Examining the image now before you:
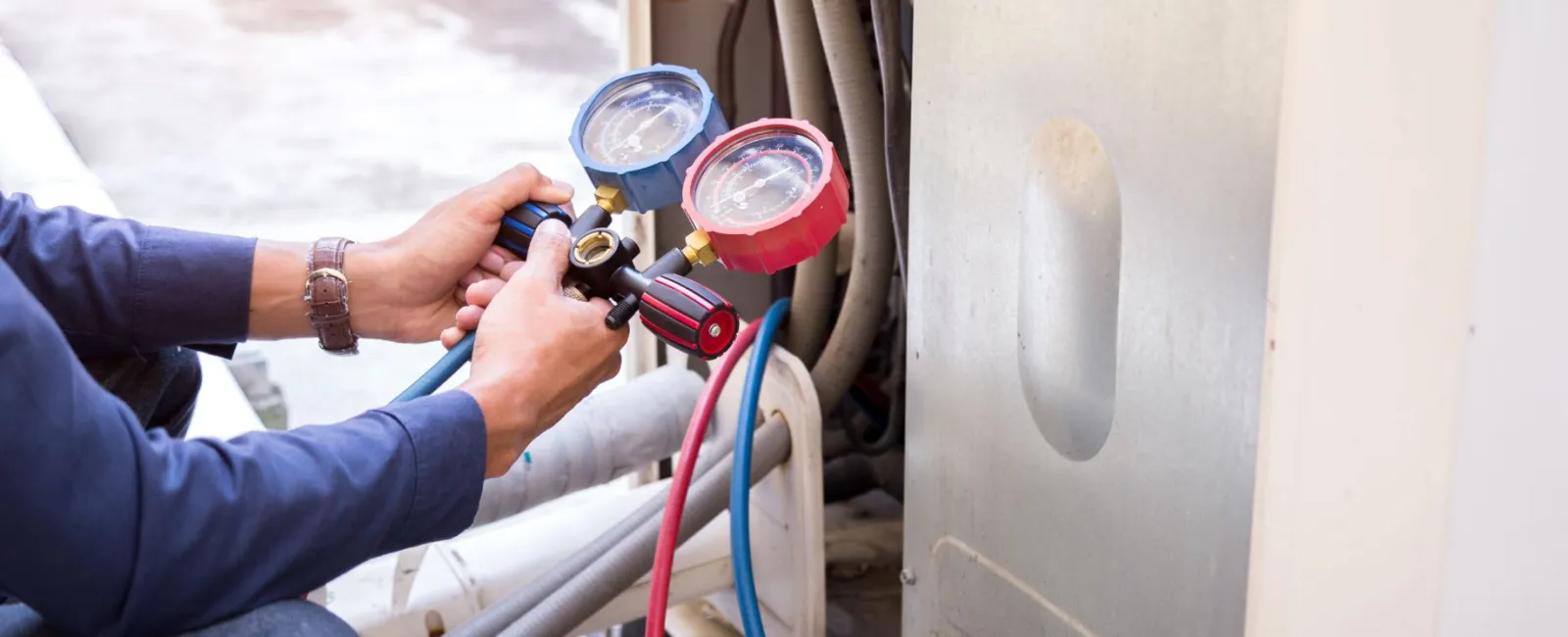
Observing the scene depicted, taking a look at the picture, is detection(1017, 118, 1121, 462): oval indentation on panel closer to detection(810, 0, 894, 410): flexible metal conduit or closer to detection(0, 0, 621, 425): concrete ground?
detection(810, 0, 894, 410): flexible metal conduit

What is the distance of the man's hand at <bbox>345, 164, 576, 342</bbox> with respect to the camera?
104 cm

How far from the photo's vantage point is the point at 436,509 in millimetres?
765

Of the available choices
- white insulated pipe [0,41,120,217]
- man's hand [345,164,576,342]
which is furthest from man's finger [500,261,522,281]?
white insulated pipe [0,41,120,217]

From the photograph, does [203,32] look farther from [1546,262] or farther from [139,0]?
[1546,262]

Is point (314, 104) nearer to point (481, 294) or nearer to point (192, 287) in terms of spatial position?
point (192, 287)

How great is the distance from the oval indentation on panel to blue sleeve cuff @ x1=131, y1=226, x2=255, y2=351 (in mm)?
653

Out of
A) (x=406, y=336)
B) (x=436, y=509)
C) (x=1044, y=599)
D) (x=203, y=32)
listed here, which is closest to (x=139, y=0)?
(x=203, y=32)

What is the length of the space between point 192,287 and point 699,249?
498 mm

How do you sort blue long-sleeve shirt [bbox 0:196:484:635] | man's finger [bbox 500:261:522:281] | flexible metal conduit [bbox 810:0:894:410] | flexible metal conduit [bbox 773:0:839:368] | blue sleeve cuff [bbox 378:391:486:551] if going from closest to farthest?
blue long-sleeve shirt [bbox 0:196:484:635]
blue sleeve cuff [bbox 378:391:486:551]
man's finger [bbox 500:261:522:281]
flexible metal conduit [bbox 810:0:894:410]
flexible metal conduit [bbox 773:0:839:368]

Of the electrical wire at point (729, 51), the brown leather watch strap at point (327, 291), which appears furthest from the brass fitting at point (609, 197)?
the electrical wire at point (729, 51)

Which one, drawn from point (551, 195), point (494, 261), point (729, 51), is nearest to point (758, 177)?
point (551, 195)

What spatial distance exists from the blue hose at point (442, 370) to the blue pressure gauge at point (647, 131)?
0.16m

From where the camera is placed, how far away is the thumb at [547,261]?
0.83m

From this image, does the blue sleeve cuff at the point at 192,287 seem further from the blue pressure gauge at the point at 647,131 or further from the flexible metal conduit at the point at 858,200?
the flexible metal conduit at the point at 858,200
